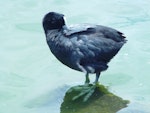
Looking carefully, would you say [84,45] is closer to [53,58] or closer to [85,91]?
[85,91]

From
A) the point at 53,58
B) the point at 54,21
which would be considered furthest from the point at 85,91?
the point at 53,58

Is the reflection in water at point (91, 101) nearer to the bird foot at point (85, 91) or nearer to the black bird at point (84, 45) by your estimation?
the bird foot at point (85, 91)

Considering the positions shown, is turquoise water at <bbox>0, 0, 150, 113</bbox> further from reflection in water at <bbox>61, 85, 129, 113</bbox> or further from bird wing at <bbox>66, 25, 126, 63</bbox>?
bird wing at <bbox>66, 25, 126, 63</bbox>

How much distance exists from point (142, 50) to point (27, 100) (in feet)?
5.80

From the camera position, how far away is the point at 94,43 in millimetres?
4668

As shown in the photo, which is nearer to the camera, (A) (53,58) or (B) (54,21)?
(B) (54,21)

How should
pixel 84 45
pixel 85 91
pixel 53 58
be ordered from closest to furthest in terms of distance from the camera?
1. pixel 84 45
2. pixel 85 91
3. pixel 53 58

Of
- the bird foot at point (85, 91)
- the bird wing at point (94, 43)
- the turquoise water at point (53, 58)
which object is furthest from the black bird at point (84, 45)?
the turquoise water at point (53, 58)

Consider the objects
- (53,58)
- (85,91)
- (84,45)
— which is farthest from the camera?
(53,58)

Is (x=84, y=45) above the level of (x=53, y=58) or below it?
above

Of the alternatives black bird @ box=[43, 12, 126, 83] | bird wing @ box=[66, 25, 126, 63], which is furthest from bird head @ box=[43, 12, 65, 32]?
bird wing @ box=[66, 25, 126, 63]

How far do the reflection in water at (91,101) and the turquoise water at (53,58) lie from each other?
0.08 metres

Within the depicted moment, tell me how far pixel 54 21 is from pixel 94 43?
1.54 ft

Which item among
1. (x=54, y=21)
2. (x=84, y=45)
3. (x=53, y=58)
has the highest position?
(x=54, y=21)
